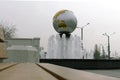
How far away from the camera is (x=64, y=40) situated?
112 ft

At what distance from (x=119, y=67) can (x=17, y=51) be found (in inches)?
678

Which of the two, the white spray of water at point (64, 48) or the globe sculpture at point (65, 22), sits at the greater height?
the globe sculpture at point (65, 22)

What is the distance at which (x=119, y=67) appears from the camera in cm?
2661

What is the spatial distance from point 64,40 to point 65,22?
2429mm

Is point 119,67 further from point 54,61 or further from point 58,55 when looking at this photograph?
point 58,55

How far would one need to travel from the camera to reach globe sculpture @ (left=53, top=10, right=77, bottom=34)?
32812mm

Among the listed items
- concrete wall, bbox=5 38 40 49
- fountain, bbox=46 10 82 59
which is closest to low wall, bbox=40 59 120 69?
concrete wall, bbox=5 38 40 49

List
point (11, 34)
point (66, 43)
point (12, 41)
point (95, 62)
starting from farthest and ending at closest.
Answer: point (11, 34) < point (66, 43) < point (95, 62) < point (12, 41)

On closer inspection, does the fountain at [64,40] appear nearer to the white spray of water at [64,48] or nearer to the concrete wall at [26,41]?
the white spray of water at [64,48]

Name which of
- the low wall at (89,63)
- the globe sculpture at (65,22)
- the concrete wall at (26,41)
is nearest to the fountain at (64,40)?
the globe sculpture at (65,22)

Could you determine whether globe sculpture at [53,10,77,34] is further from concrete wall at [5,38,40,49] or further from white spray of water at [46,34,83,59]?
concrete wall at [5,38,40,49]

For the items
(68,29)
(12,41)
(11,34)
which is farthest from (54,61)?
(11,34)

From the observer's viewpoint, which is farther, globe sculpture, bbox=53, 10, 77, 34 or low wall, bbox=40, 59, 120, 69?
globe sculpture, bbox=53, 10, 77, 34

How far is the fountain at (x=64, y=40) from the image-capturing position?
108 feet
